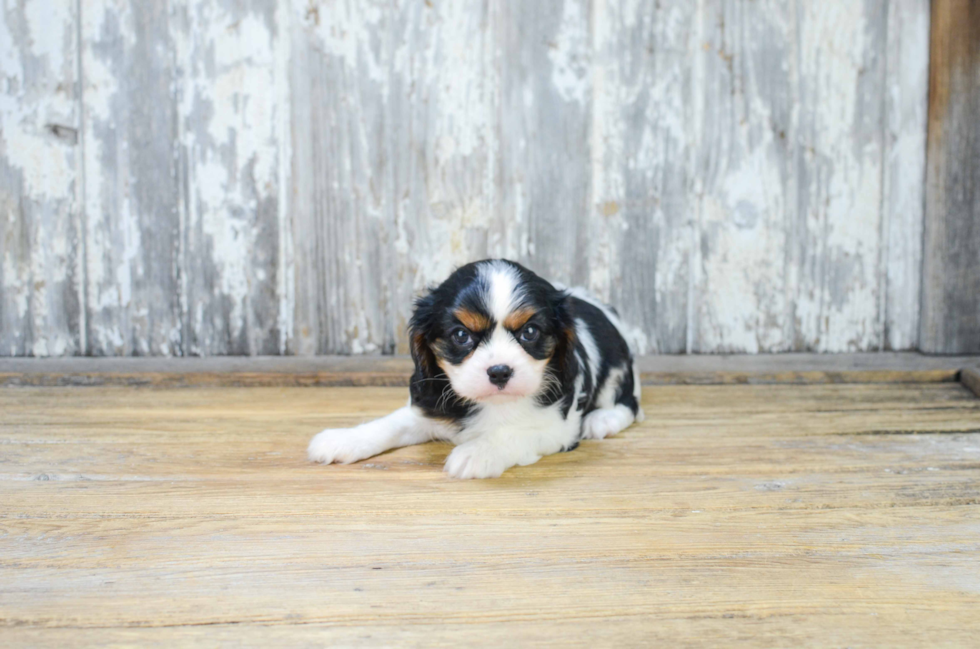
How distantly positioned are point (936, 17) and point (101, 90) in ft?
11.8

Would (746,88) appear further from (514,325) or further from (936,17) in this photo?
(514,325)

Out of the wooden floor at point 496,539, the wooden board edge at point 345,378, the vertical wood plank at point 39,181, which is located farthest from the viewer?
the vertical wood plank at point 39,181

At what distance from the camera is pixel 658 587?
4.02 ft

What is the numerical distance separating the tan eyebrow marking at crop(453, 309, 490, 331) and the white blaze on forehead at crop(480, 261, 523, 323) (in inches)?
1.0

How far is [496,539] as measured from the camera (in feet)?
4.69

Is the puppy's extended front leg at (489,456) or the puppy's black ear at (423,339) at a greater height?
the puppy's black ear at (423,339)

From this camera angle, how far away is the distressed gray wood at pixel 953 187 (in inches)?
122

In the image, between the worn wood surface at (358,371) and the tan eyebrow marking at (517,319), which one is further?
the worn wood surface at (358,371)

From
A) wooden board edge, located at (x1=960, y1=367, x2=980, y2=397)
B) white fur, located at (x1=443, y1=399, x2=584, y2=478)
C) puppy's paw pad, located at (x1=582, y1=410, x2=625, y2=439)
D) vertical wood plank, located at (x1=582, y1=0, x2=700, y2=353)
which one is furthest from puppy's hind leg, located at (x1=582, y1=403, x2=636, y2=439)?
wooden board edge, located at (x1=960, y1=367, x2=980, y2=397)

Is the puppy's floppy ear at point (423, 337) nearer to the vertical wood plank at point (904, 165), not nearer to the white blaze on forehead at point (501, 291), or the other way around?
the white blaze on forehead at point (501, 291)

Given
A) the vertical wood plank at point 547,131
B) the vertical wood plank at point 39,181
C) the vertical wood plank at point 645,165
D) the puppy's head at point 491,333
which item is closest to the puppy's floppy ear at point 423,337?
the puppy's head at point 491,333

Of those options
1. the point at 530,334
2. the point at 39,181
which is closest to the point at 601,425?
the point at 530,334

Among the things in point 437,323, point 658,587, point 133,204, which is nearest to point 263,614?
point 658,587

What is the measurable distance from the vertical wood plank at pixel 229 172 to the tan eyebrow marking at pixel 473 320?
5.29 ft
